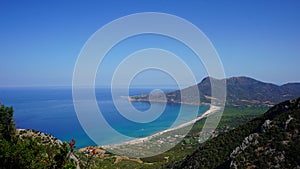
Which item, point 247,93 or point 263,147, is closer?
point 263,147

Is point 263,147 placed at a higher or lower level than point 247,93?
lower

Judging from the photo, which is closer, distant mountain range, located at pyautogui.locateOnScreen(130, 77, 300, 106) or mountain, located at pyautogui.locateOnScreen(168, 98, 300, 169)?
mountain, located at pyautogui.locateOnScreen(168, 98, 300, 169)

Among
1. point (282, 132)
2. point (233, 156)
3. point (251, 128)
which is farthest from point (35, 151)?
point (251, 128)

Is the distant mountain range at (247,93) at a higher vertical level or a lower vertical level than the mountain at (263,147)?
higher

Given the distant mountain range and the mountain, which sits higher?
the distant mountain range
